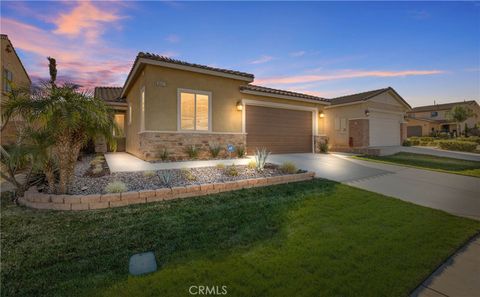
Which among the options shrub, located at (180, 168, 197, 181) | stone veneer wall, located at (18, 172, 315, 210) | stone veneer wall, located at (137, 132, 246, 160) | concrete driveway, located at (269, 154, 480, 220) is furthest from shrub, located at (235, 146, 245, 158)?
stone veneer wall, located at (18, 172, 315, 210)

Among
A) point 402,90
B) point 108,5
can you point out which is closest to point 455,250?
point 108,5

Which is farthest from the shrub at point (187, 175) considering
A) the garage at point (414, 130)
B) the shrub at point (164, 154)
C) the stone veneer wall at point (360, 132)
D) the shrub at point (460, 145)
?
the garage at point (414, 130)

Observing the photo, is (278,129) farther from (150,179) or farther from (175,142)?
(150,179)

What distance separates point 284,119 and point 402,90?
646 inches

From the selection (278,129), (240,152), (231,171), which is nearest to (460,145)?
(278,129)

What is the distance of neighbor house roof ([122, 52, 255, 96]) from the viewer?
8500 millimetres

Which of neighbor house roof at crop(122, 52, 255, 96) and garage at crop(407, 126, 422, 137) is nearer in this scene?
neighbor house roof at crop(122, 52, 255, 96)

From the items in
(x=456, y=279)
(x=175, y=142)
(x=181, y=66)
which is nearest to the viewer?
(x=456, y=279)

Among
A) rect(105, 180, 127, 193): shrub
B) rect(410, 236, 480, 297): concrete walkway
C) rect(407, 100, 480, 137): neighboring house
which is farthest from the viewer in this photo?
rect(407, 100, 480, 137): neighboring house

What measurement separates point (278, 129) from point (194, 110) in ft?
17.5

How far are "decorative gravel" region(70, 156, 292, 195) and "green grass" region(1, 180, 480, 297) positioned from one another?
32.8 inches

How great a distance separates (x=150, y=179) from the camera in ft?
19.4

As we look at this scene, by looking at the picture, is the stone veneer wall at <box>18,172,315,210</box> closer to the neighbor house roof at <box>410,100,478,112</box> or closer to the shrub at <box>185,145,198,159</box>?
the shrub at <box>185,145,198,159</box>

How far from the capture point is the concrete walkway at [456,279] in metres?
2.33
